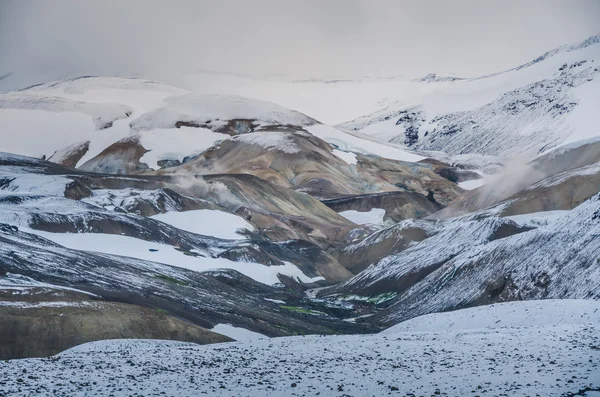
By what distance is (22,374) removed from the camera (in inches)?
1293

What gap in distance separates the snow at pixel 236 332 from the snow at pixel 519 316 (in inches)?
505

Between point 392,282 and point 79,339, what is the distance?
253 feet

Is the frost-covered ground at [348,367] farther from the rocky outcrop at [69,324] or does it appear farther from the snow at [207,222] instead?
the snow at [207,222]

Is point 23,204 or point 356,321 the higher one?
point 23,204

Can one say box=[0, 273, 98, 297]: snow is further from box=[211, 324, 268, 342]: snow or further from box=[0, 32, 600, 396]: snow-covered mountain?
box=[211, 324, 268, 342]: snow

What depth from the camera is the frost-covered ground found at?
1183 inches

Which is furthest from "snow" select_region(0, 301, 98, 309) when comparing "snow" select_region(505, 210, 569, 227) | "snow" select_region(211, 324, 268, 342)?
"snow" select_region(505, 210, 569, 227)

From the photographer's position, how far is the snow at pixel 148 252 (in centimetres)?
11950

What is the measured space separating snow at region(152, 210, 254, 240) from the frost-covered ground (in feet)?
365

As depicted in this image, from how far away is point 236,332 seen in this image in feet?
235

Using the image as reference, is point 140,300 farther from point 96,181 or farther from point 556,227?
point 96,181

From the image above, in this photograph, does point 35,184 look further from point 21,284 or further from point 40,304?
point 40,304

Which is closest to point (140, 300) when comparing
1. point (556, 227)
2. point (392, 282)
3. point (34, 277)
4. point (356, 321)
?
point (34, 277)

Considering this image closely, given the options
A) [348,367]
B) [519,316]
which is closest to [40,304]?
[348,367]
